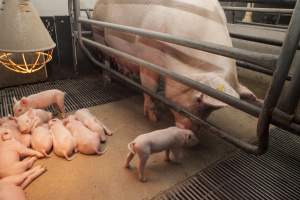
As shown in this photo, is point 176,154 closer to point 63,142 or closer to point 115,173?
point 115,173

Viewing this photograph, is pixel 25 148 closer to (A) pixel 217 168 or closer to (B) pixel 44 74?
(A) pixel 217 168

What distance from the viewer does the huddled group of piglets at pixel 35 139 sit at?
4.74 feet

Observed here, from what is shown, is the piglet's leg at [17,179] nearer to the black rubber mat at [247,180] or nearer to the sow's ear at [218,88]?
the black rubber mat at [247,180]

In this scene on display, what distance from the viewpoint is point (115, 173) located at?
1.58 meters

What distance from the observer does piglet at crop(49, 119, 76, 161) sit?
1.65 meters

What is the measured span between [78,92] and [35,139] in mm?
1137

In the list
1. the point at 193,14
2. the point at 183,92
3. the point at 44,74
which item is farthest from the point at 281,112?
the point at 44,74

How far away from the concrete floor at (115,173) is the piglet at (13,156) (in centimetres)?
10

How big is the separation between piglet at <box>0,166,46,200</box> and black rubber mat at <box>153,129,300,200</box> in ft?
2.29

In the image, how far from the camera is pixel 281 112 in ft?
3.51

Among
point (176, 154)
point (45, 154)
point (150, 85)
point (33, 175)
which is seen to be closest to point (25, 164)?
point (33, 175)

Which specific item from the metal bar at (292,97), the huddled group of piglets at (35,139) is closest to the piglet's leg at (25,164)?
the huddled group of piglets at (35,139)

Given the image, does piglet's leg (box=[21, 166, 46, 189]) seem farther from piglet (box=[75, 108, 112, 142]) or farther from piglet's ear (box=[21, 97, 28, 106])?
piglet's ear (box=[21, 97, 28, 106])

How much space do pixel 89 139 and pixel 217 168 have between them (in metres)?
0.86
